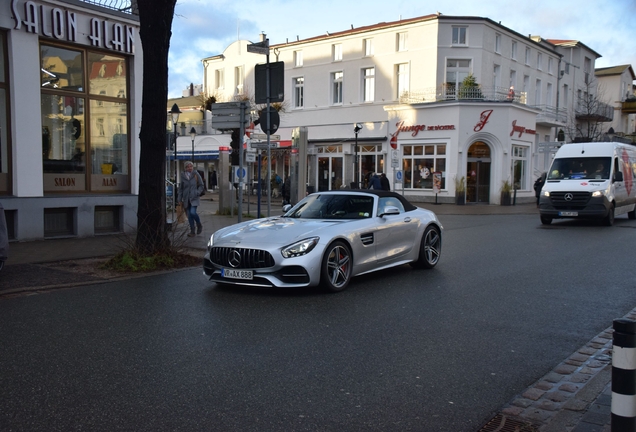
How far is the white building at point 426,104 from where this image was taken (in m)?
33.1

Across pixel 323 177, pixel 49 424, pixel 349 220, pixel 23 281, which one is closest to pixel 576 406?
pixel 49 424

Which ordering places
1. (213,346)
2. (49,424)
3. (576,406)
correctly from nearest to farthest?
(49,424) → (576,406) → (213,346)

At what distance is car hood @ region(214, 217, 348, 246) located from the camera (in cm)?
779

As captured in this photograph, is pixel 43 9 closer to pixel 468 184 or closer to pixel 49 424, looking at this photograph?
pixel 49 424

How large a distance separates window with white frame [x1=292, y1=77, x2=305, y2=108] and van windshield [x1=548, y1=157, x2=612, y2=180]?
23.7 meters

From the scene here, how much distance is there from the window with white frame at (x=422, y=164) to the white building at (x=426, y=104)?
59mm

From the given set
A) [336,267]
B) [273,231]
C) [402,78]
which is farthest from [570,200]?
[402,78]

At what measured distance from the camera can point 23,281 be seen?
867 cm

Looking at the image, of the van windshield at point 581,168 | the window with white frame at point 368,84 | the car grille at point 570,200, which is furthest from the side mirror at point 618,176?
the window with white frame at point 368,84

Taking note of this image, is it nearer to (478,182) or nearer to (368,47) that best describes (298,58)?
(368,47)

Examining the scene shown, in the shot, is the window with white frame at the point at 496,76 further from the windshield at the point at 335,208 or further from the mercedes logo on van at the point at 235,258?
the mercedes logo on van at the point at 235,258

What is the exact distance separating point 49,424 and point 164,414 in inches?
28.1

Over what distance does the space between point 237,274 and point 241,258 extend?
0.22 m

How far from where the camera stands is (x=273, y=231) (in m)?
8.08
